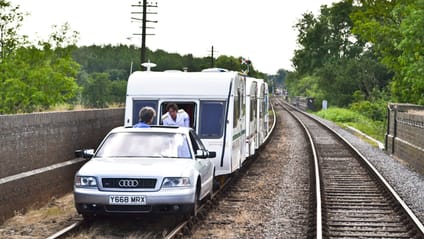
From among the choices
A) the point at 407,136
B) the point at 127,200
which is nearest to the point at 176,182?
the point at 127,200

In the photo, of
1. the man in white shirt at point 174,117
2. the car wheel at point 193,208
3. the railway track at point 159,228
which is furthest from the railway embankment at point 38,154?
the car wheel at point 193,208

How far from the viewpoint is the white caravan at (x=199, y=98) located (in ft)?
49.1

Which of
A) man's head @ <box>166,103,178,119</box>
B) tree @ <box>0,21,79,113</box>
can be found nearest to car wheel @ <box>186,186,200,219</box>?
man's head @ <box>166,103,178,119</box>

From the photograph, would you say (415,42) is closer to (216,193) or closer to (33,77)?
(216,193)

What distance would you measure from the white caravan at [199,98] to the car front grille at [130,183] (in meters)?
4.97

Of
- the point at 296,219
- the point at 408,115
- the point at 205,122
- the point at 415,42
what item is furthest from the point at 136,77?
the point at 415,42

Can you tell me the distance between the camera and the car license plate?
9.80 meters

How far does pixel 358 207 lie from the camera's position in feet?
43.7

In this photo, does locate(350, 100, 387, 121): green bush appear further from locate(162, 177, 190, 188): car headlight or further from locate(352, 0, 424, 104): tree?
locate(162, 177, 190, 188): car headlight

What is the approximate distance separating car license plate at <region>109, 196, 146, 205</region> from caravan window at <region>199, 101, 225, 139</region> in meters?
5.19

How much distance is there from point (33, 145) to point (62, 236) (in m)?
3.54

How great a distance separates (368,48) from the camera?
256 feet

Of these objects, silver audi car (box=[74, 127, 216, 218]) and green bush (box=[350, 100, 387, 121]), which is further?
green bush (box=[350, 100, 387, 121])

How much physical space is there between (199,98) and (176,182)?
5.28 metres
